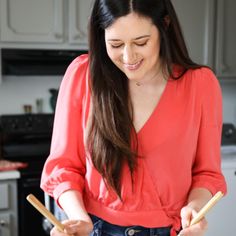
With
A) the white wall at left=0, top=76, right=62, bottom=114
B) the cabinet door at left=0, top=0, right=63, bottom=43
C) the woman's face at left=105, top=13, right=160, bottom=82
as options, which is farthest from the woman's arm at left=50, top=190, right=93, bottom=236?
the white wall at left=0, top=76, right=62, bottom=114

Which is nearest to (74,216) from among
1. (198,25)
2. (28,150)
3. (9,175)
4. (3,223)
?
(9,175)

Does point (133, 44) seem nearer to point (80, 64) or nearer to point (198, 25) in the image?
point (80, 64)

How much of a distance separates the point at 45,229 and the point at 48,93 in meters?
0.88

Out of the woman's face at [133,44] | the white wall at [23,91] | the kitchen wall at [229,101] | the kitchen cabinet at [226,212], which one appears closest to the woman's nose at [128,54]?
the woman's face at [133,44]

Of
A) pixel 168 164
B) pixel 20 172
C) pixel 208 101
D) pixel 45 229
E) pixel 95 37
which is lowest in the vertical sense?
pixel 45 229

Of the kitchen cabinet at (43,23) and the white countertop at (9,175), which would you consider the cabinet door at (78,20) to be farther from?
the white countertop at (9,175)

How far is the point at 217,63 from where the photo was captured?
2664 millimetres

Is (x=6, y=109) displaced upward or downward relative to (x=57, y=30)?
downward

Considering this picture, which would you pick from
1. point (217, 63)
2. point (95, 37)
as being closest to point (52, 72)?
point (217, 63)

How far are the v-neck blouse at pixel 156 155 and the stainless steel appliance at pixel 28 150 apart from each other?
1.21m

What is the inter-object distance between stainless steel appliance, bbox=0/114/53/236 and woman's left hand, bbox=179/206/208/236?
4.58ft

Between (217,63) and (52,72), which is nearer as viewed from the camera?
(52,72)

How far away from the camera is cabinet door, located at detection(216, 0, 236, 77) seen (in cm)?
263

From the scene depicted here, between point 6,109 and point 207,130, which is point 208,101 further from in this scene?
point 6,109
